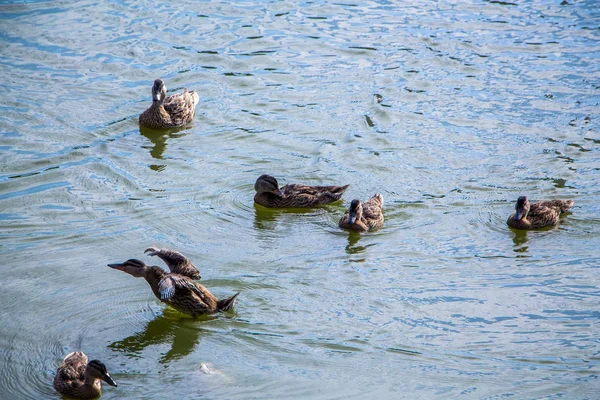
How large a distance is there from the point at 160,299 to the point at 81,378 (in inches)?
59.4

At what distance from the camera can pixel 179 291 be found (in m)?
9.38

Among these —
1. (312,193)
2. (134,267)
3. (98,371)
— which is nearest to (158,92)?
(312,193)

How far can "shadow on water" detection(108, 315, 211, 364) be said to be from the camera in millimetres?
9086

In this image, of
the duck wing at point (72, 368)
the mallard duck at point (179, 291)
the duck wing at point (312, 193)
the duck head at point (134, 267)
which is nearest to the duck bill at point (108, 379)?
the duck wing at point (72, 368)

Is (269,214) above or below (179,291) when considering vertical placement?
below

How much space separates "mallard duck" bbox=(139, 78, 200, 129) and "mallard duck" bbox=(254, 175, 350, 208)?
3.16 meters

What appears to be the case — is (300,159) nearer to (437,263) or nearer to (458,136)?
(458,136)

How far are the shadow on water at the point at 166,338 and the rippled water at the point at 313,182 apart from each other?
0.9 inches

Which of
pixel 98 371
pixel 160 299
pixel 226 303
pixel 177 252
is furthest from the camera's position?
pixel 177 252

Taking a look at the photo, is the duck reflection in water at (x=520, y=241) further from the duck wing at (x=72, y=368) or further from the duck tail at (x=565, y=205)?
the duck wing at (x=72, y=368)

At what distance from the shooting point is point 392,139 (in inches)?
568

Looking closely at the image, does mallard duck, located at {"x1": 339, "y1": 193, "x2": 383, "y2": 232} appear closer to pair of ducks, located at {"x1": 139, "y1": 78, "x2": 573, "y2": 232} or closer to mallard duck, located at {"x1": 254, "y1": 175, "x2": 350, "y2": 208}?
pair of ducks, located at {"x1": 139, "y1": 78, "x2": 573, "y2": 232}

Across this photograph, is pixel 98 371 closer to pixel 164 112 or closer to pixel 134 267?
pixel 134 267

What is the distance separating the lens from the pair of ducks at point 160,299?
8.10m
